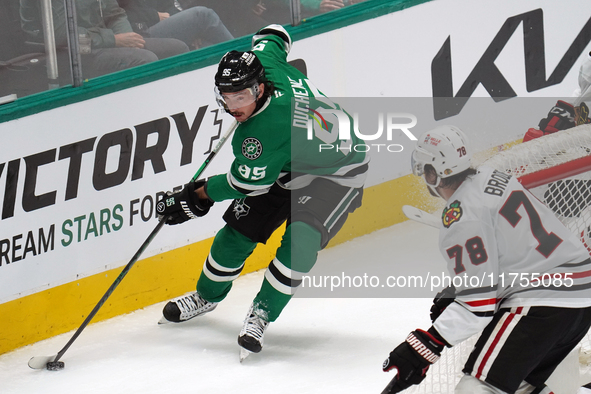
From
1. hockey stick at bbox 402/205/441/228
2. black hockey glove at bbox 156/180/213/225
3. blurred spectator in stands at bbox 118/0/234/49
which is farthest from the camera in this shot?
blurred spectator in stands at bbox 118/0/234/49

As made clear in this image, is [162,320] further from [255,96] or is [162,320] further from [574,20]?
[574,20]

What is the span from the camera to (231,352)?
3.08m

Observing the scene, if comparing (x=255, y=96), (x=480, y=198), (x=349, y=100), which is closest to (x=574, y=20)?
(x=349, y=100)

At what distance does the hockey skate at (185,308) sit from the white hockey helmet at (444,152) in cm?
141

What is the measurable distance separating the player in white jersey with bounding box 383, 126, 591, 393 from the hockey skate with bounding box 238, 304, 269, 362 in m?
0.87

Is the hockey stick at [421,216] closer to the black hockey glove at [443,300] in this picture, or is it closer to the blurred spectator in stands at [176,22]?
the black hockey glove at [443,300]

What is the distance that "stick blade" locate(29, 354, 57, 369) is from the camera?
2971 millimetres

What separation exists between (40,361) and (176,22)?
4.77ft

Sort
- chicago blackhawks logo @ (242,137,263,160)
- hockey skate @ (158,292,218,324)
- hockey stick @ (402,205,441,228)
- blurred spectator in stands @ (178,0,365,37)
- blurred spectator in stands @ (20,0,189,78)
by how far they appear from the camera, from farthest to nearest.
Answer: blurred spectator in stands @ (178,0,365,37)
hockey skate @ (158,292,218,324)
blurred spectator in stands @ (20,0,189,78)
chicago blackhawks logo @ (242,137,263,160)
hockey stick @ (402,205,441,228)

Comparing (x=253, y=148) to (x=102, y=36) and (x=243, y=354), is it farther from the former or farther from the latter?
(x=102, y=36)

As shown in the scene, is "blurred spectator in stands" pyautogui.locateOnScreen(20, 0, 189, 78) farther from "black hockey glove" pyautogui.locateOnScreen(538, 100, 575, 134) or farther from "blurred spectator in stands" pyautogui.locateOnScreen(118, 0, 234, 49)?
"black hockey glove" pyautogui.locateOnScreen(538, 100, 575, 134)

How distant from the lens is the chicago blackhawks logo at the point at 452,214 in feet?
6.89

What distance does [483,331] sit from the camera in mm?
2201

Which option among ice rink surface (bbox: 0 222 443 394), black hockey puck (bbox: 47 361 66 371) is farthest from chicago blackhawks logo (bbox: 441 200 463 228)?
black hockey puck (bbox: 47 361 66 371)
